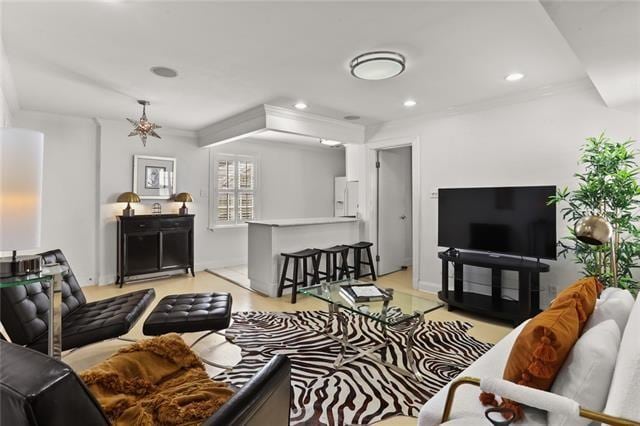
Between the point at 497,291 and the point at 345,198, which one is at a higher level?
the point at 345,198

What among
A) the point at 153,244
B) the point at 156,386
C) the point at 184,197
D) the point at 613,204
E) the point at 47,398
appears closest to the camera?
the point at 47,398

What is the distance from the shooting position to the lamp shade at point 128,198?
496cm

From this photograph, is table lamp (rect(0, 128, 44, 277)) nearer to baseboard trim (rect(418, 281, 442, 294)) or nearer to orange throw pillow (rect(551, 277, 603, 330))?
orange throw pillow (rect(551, 277, 603, 330))

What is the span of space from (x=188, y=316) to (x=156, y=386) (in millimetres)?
1029

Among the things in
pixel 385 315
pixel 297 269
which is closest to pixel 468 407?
pixel 385 315

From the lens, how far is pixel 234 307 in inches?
153

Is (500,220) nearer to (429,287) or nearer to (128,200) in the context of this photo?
(429,287)

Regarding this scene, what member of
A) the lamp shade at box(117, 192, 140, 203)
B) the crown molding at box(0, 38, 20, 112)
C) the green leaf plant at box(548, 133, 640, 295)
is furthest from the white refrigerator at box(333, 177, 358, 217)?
the crown molding at box(0, 38, 20, 112)

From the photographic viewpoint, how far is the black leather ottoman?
2.40 m

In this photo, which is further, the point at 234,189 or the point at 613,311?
the point at 234,189

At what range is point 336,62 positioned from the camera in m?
2.86

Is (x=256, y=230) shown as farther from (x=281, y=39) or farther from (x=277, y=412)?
(x=277, y=412)

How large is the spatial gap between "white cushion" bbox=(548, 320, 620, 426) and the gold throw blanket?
124 centimetres

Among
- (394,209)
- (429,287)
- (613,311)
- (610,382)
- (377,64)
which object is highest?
(377,64)
